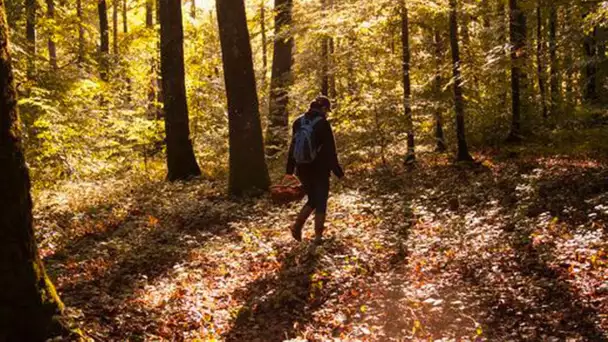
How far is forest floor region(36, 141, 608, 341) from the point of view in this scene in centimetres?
555

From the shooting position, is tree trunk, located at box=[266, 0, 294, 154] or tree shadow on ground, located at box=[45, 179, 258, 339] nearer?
tree shadow on ground, located at box=[45, 179, 258, 339]

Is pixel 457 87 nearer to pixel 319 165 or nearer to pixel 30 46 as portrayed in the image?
pixel 319 165

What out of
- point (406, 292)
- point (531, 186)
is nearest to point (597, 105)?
point (531, 186)

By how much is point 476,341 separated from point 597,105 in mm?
14461

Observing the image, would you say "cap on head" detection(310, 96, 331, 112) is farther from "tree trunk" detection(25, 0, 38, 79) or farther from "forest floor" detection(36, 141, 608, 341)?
"tree trunk" detection(25, 0, 38, 79)

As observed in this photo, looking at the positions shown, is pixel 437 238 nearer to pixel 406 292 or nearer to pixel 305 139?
pixel 406 292

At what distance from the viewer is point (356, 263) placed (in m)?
7.37

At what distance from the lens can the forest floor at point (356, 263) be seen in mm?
5551

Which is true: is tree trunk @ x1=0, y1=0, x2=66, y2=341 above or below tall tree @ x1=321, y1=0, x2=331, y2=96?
below

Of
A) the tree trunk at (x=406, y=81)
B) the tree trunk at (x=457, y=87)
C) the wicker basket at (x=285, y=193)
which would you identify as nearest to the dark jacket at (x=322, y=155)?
the wicker basket at (x=285, y=193)

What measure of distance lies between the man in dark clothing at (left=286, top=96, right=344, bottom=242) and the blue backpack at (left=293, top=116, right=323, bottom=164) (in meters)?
0.04

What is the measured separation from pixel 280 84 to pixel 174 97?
6345 millimetres

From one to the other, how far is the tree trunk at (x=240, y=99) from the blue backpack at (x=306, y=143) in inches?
158

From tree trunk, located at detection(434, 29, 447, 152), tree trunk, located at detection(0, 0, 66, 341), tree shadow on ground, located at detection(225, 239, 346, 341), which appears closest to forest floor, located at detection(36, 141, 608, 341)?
tree shadow on ground, located at detection(225, 239, 346, 341)
